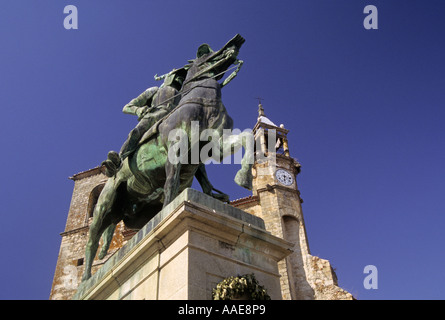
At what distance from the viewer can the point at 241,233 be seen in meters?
4.05

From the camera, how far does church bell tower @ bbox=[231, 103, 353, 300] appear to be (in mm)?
20578

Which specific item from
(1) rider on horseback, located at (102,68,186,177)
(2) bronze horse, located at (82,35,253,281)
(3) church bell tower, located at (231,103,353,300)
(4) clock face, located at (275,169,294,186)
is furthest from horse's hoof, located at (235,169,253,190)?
(4) clock face, located at (275,169,294,186)

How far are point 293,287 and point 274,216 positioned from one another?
11.9 feet

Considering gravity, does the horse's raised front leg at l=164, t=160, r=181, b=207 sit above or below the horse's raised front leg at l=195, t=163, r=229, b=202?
below

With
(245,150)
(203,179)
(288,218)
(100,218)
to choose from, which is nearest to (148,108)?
(203,179)

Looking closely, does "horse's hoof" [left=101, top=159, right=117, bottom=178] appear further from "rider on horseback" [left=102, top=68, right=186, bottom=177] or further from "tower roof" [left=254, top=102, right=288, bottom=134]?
"tower roof" [left=254, top=102, right=288, bottom=134]

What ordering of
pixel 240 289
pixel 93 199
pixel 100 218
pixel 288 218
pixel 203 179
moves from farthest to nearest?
pixel 93 199 → pixel 288 218 → pixel 100 218 → pixel 203 179 → pixel 240 289

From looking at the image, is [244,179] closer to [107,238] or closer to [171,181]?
[171,181]

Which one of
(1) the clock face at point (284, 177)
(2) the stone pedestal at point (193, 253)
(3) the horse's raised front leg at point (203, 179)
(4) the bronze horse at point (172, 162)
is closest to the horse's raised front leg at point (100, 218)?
(4) the bronze horse at point (172, 162)

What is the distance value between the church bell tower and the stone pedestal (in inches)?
620

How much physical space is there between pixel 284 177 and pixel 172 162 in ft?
67.0

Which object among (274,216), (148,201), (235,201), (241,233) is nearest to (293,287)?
(274,216)

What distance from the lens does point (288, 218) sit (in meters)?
23.3
